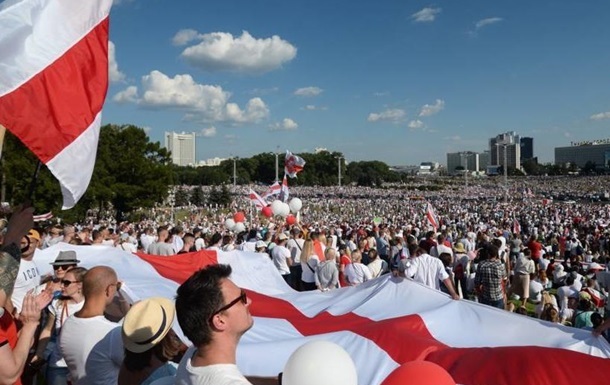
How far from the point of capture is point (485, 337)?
182 inches

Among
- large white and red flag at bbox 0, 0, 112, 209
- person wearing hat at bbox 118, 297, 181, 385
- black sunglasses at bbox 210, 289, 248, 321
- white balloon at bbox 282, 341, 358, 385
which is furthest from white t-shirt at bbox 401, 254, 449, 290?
white balloon at bbox 282, 341, 358, 385

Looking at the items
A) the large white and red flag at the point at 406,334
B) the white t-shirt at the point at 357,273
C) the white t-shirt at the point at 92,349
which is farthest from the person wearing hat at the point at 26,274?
the white t-shirt at the point at 357,273

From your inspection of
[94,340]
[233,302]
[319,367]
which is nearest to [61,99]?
[94,340]

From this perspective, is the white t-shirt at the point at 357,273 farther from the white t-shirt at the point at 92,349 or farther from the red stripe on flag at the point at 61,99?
the white t-shirt at the point at 92,349

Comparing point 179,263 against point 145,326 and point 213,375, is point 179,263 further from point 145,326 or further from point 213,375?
point 213,375

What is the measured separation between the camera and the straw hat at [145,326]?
8.64 ft

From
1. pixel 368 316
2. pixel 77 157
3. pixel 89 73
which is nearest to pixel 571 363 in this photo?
pixel 368 316

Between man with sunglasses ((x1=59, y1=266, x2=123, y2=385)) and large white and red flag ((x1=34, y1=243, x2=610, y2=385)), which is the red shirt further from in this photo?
large white and red flag ((x1=34, y1=243, x2=610, y2=385))

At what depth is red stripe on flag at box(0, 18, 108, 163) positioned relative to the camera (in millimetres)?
3244

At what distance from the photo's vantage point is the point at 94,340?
3086mm

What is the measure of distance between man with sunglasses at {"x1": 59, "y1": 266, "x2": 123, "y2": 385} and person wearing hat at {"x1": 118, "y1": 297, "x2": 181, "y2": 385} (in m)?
0.31

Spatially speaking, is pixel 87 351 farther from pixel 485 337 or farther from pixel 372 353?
pixel 485 337

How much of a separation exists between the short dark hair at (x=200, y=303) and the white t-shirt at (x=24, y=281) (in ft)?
10.0

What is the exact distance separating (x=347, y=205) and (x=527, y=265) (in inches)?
1849
